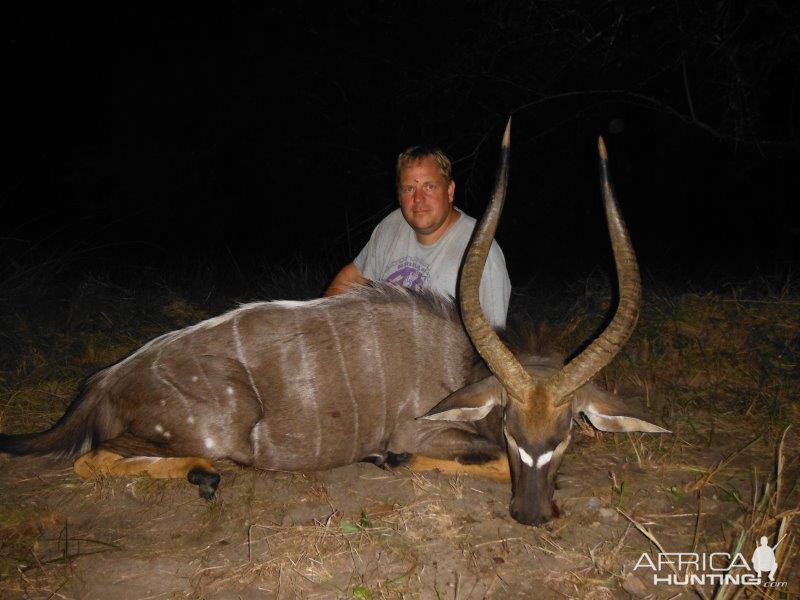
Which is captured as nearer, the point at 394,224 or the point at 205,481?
the point at 205,481

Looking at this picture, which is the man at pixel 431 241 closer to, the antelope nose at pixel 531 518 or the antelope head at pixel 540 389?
the antelope head at pixel 540 389

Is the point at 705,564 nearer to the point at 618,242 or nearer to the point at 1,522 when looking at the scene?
the point at 618,242

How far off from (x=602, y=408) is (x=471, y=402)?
513 mm

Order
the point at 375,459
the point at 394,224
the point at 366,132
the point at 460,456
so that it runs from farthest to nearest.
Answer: the point at 366,132 → the point at 394,224 → the point at 375,459 → the point at 460,456

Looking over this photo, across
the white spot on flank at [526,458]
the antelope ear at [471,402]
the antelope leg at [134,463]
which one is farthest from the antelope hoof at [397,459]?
the antelope leg at [134,463]

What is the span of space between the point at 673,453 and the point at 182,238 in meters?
11.0

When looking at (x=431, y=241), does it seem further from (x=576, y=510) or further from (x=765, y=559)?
(x=765, y=559)

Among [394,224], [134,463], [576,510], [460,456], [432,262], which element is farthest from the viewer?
[394,224]

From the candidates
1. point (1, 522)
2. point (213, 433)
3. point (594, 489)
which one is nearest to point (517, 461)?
point (594, 489)

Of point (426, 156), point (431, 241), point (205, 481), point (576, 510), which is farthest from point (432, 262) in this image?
point (205, 481)

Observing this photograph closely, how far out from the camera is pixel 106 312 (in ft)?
15.7

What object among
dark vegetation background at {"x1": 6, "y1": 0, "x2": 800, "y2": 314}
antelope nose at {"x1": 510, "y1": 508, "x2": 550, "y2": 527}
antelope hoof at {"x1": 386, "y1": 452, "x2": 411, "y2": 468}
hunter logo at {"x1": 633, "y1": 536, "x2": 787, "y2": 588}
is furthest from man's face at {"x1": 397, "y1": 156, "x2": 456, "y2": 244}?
dark vegetation background at {"x1": 6, "y1": 0, "x2": 800, "y2": 314}

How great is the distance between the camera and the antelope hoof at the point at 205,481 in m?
2.33

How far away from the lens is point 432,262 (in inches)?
127
